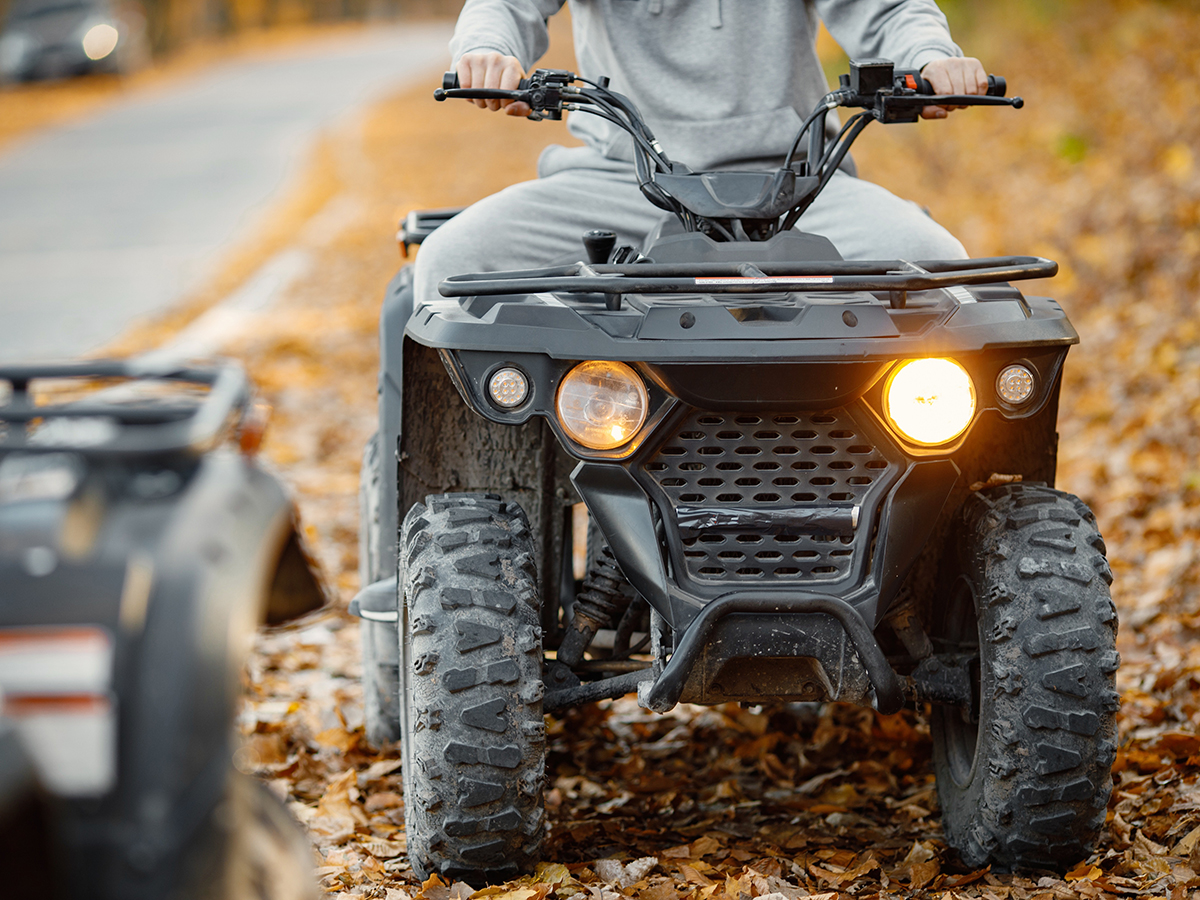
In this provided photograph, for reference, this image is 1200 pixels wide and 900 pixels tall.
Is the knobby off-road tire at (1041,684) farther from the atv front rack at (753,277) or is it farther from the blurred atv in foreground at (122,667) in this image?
the blurred atv in foreground at (122,667)

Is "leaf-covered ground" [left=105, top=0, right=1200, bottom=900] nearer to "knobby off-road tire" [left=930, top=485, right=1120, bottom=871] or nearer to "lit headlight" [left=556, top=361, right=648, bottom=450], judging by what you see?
"knobby off-road tire" [left=930, top=485, right=1120, bottom=871]

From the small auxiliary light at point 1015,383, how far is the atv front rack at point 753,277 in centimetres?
17

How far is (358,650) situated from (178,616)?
3.15 meters

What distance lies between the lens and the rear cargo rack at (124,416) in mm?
1479

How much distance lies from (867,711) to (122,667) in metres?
2.70

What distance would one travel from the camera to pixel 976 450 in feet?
9.53

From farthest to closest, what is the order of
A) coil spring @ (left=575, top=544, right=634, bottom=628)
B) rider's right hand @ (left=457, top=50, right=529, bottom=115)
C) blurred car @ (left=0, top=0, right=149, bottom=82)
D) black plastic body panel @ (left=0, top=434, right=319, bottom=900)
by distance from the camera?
blurred car @ (left=0, top=0, right=149, bottom=82) → rider's right hand @ (left=457, top=50, right=529, bottom=115) → coil spring @ (left=575, top=544, right=634, bottom=628) → black plastic body panel @ (left=0, top=434, right=319, bottom=900)

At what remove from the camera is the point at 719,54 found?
11.0ft

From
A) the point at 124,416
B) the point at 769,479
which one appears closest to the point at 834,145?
the point at 769,479

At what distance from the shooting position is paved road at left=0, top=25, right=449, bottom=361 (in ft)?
32.7

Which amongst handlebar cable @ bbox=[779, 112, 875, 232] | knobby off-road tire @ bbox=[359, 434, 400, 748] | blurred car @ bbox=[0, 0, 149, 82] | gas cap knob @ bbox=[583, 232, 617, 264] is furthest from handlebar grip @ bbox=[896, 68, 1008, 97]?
blurred car @ bbox=[0, 0, 149, 82]

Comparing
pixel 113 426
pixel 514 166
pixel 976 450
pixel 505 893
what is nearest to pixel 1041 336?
pixel 976 450

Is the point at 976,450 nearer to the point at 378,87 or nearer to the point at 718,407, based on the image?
the point at 718,407

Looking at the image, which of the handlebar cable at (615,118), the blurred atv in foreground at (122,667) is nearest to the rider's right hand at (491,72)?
the handlebar cable at (615,118)
